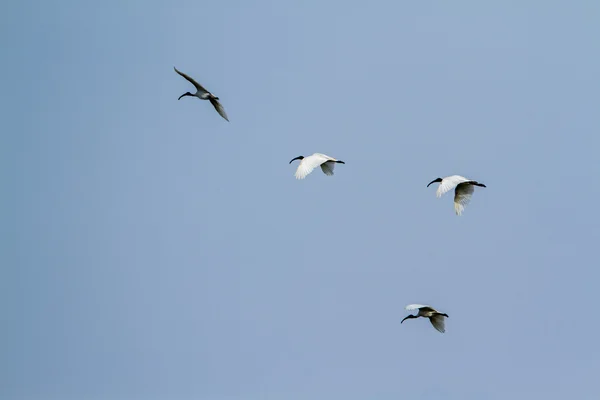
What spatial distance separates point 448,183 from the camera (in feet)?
199

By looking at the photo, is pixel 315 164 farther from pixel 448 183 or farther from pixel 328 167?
pixel 448 183

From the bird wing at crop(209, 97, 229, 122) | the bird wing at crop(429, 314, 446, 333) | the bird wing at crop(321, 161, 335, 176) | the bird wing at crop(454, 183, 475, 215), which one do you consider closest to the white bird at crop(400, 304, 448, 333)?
the bird wing at crop(429, 314, 446, 333)

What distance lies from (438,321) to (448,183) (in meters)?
7.97

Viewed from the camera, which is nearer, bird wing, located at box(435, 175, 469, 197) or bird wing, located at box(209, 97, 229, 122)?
bird wing, located at box(435, 175, 469, 197)

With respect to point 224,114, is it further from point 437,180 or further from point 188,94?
point 437,180

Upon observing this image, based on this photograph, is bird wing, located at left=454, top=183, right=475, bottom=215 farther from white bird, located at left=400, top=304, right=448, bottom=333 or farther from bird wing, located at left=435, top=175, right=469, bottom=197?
white bird, located at left=400, top=304, right=448, bottom=333

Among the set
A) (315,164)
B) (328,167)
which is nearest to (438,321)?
(328,167)

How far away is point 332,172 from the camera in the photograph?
Result: 216 ft

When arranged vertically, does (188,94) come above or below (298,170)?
above

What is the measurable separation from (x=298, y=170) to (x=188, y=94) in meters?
12.2

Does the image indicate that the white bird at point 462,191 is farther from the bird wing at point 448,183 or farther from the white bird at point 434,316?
the white bird at point 434,316

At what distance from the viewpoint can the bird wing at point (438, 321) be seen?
64.8 metres

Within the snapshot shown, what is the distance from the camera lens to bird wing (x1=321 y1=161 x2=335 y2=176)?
214 feet

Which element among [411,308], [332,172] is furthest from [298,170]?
[411,308]
